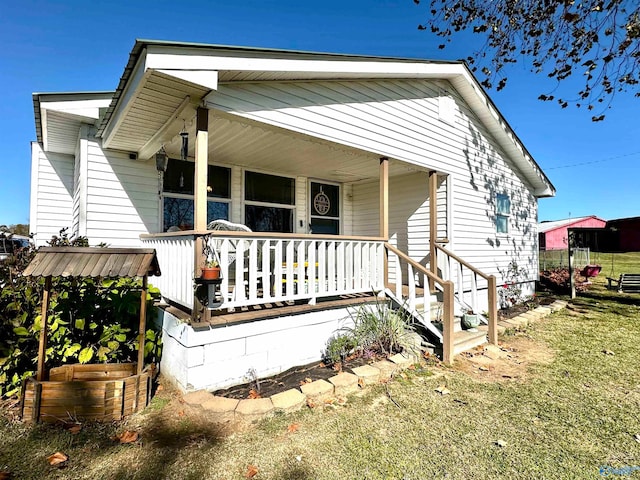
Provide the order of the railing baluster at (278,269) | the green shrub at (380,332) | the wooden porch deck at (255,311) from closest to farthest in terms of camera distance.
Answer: the wooden porch deck at (255,311) → the railing baluster at (278,269) → the green shrub at (380,332)

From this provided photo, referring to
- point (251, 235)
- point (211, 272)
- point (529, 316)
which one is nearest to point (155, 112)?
point (251, 235)

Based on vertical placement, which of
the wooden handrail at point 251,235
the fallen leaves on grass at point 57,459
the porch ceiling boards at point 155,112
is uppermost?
the porch ceiling boards at point 155,112

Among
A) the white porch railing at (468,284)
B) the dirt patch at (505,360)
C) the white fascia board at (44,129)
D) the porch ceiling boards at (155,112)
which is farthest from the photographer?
the white porch railing at (468,284)

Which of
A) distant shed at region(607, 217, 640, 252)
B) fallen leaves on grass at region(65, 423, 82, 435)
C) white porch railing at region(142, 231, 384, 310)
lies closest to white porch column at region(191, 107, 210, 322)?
white porch railing at region(142, 231, 384, 310)

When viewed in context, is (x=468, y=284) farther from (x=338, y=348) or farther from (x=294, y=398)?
(x=294, y=398)

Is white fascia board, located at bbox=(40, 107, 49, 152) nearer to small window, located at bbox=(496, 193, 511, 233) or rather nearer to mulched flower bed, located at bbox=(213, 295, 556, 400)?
mulched flower bed, located at bbox=(213, 295, 556, 400)

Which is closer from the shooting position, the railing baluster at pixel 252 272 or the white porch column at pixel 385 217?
the railing baluster at pixel 252 272

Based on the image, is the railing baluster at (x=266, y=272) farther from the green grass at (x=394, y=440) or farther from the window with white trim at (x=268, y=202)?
the window with white trim at (x=268, y=202)

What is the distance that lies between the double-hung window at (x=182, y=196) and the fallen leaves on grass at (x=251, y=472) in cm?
434

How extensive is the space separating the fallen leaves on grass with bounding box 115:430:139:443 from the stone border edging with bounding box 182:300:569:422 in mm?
492

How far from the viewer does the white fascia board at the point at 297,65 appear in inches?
119

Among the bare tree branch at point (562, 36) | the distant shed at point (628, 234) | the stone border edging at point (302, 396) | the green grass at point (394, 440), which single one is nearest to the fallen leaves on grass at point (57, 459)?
the green grass at point (394, 440)

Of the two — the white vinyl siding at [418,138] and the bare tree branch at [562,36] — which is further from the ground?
the bare tree branch at [562,36]

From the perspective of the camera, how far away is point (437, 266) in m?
6.64
